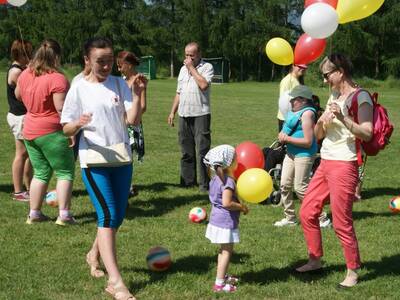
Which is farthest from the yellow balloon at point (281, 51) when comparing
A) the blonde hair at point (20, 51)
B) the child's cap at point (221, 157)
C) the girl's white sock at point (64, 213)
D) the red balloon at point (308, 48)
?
the blonde hair at point (20, 51)

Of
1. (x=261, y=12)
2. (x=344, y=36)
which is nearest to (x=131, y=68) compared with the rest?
(x=344, y=36)

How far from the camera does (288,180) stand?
21.9 feet

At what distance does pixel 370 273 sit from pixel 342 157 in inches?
47.9

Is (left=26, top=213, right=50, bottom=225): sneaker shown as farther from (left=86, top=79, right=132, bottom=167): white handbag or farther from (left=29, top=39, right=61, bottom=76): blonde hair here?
(left=86, top=79, right=132, bottom=167): white handbag

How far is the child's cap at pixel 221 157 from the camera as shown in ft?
14.6

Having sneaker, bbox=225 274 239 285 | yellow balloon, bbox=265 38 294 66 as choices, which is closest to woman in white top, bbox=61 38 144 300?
sneaker, bbox=225 274 239 285

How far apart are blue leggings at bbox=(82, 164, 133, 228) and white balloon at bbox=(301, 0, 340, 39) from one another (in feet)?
6.59

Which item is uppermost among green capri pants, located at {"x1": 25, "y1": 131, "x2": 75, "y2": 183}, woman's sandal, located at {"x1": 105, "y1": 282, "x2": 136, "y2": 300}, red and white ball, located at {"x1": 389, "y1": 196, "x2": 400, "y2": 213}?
green capri pants, located at {"x1": 25, "y1": 131, "x2": 75, "y2": 183}

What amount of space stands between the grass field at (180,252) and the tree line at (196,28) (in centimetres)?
4731

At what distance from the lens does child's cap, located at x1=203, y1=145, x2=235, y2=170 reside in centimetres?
445

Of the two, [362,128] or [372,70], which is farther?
[372,70]

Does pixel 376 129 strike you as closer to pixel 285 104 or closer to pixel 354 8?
pixel 354 8

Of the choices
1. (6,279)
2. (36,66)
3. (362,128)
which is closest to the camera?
(362,128)

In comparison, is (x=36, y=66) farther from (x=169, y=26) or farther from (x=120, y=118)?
(x=169, y=26)
